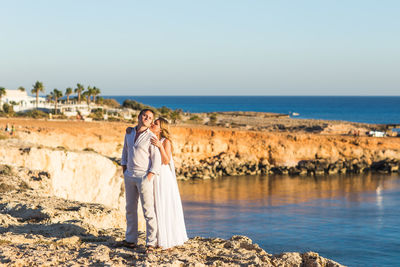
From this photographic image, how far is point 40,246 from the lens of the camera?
719cm

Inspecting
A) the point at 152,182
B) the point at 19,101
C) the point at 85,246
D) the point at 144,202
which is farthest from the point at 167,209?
the point at 19,101

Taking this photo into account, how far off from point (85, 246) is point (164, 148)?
188cm

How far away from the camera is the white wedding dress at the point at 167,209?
724 cm

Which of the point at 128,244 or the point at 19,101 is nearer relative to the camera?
the point at 128,244

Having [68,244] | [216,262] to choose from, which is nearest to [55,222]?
[68,244]

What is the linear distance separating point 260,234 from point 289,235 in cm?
122

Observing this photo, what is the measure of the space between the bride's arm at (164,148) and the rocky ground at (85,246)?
1344 millimetres

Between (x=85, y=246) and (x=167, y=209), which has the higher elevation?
(x=167, y=209)

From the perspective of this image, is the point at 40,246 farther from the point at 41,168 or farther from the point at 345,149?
the point at 345,149

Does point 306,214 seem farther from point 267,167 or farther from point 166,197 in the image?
point 166,197

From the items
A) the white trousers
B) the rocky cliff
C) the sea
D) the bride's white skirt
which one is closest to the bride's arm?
the bride's white skirt

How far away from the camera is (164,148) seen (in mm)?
7336

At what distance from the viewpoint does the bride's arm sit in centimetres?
719

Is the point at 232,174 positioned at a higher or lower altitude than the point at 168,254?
lower
